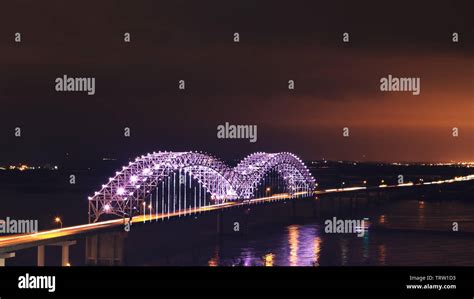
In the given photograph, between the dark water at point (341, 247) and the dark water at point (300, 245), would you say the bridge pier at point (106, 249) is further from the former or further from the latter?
the dark water at point (341, 247)

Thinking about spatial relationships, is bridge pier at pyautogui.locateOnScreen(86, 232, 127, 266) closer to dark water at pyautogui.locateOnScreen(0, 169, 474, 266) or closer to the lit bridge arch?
dark water at pyautogui.locateOnScreen(0, 169, 474, 266)

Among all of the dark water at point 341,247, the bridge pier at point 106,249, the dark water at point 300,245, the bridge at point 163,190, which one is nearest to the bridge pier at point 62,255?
the bridge at point 163,190

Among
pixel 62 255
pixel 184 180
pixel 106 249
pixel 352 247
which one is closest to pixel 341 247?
pixel 352 247

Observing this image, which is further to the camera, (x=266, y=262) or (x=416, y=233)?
(x=416, y=233)

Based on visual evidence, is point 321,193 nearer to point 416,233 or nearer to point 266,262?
point 416,233

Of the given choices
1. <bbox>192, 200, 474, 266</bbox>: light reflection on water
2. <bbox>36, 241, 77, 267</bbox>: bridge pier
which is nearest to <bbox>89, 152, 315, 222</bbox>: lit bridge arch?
<bbox>192, 200, 474, 266</bbox>: light reflection on water

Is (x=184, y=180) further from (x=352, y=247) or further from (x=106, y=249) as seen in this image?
(x=106, y=249)
